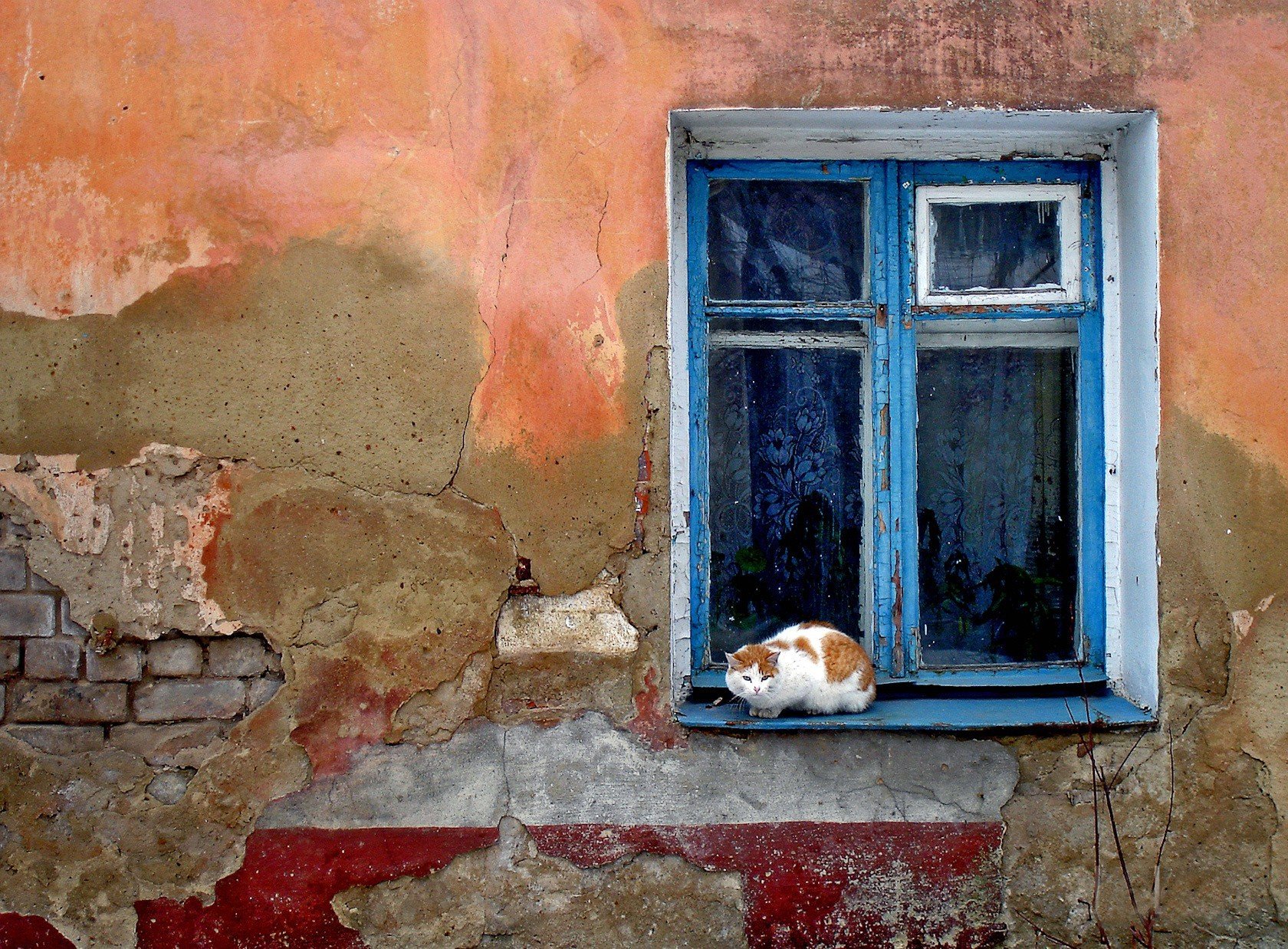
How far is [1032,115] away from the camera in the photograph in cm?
264

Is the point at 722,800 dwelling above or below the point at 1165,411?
below

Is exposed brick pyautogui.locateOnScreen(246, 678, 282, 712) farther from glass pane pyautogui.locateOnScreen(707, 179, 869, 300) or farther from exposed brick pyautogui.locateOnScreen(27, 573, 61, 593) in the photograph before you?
glass pane pyautogui.locateOnScreen(707, 179, 869, 300)

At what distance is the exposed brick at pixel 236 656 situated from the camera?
2.58m

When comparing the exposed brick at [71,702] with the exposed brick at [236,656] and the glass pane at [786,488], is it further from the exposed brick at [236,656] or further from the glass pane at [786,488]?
the glass pane at [786,488]

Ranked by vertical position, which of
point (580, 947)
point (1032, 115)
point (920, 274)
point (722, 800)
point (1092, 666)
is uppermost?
point (1032, 115)

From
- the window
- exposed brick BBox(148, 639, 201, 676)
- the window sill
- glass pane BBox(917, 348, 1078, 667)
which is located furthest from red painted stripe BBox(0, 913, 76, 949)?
glass pane BBox(917, 348, 1078, 667)

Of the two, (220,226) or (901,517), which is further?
(901,517)

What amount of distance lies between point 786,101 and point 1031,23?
0.75 meters

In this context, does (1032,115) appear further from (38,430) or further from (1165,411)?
(38,430)

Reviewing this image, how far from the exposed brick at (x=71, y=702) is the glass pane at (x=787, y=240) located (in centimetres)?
213

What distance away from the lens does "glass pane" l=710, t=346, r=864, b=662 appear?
291 centimetres

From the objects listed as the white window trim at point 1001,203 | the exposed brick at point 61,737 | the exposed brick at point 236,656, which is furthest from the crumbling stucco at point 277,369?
the white window trim at point 1001,203

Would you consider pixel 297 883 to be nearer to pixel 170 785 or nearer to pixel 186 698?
pixel 170 785

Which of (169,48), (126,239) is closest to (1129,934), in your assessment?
(126,239)
